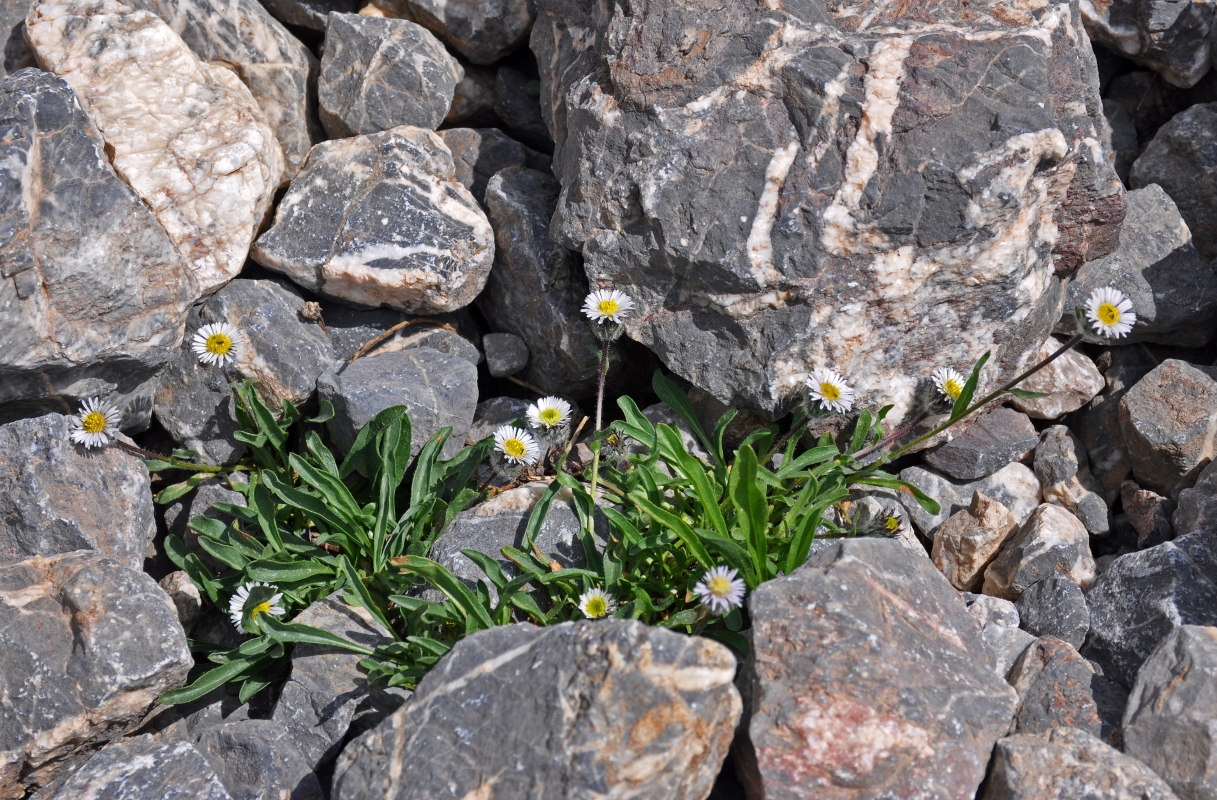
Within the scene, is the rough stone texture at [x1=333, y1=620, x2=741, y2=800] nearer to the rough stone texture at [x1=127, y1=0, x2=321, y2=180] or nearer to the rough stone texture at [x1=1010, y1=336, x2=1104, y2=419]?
the rough stone texture at [x1=1010, y1=336, x2=1104, y2=419]

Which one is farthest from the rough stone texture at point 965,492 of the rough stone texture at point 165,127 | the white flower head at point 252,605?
the rough stone texture at point 165,127

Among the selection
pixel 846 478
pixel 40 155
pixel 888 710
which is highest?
pixel 40 155

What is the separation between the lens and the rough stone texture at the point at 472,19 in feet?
15.6

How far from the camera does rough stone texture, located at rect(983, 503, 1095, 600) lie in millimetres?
3652

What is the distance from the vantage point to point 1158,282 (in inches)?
171

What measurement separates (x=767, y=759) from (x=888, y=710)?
1.22 feet

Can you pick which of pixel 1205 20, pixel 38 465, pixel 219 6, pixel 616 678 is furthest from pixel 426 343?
pixel 1205 20

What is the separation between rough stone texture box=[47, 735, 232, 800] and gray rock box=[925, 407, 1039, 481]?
3.00 metres

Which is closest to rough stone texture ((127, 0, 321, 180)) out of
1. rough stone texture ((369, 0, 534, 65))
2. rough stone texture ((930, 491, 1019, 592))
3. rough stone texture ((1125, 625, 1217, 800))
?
rough stone texture ((369, 0, 534, 65))

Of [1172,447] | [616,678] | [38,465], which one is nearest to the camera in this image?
[616,678]

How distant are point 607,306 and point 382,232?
106 cm

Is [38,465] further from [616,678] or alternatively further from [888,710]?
[888,710]

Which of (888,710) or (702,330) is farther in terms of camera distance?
(702,330)

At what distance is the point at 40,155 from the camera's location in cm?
358
